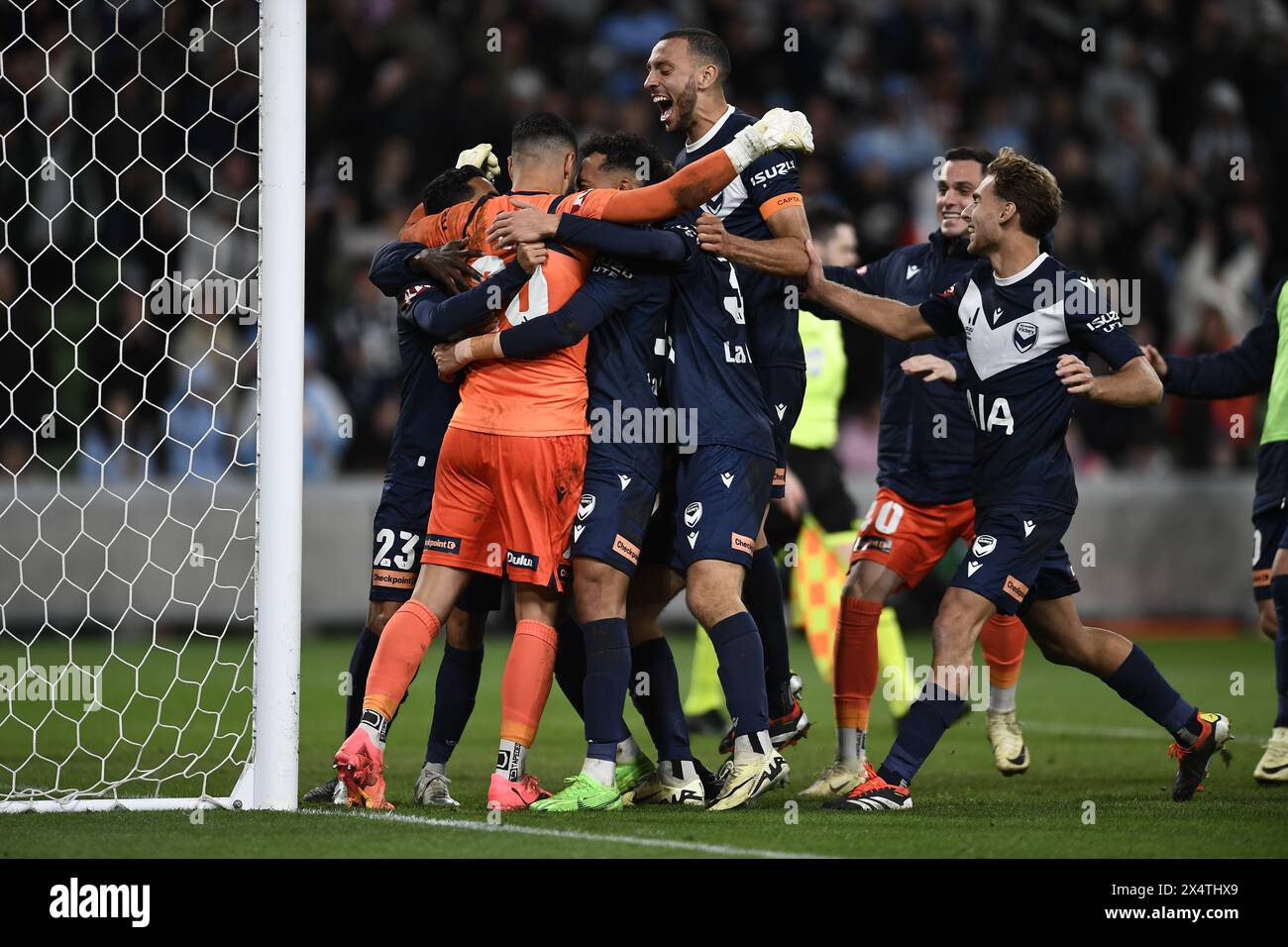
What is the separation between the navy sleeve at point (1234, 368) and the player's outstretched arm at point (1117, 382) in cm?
120

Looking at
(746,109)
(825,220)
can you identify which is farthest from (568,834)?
(746,109)

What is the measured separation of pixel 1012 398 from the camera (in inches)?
228

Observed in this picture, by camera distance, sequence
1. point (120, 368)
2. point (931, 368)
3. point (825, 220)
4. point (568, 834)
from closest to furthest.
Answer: point (568, 834)
point (931, 368)
point (825, 220)
point (120, 368)

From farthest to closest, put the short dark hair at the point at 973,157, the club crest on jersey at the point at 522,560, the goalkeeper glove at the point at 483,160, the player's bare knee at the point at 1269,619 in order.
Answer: the player's bare knee at the point at 1269,619 → the short dark hair at the point at 973,157 → the goalkeeper glove at the point at 483,160 → the club crest on jersey at the point at 522,560

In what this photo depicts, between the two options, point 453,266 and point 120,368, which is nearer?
point 453,266

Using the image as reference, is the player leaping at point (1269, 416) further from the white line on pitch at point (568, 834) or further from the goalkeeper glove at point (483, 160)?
the white line on pitch at point (568, 834)

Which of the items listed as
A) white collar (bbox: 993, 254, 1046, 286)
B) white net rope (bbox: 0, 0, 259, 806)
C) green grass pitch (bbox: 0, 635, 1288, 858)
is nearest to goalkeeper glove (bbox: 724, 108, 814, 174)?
white collar (bbox: 993, 254, 1046, 286)

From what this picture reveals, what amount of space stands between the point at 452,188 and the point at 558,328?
Answer: 0.94 metres

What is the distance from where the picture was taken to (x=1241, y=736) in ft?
26.4

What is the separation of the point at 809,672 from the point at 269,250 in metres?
6.42

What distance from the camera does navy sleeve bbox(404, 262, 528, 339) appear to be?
5555 millimetres

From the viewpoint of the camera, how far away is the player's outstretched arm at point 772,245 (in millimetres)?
5605

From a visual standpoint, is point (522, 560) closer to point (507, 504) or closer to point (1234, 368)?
point (507, 504)

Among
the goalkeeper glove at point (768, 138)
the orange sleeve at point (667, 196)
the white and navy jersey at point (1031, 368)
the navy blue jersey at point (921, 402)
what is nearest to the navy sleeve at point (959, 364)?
the navy blue jersey at point (921, 402)
